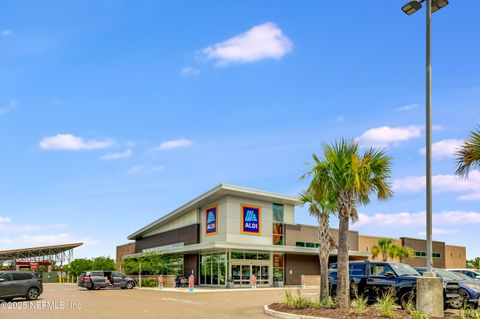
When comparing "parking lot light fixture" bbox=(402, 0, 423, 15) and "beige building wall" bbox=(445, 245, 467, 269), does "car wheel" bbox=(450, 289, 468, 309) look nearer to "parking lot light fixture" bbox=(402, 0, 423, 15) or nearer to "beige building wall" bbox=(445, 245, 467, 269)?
"parking lot light fixture" bbox=(402, 0, 423, 15)

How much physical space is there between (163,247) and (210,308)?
118ft

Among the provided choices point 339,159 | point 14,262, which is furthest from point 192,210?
point 14,262

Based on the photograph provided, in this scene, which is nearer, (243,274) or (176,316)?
(176,316)

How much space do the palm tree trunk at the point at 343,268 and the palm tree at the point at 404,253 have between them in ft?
134

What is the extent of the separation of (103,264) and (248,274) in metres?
28.6

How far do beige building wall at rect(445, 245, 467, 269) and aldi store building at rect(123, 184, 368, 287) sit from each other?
2043 centimetres

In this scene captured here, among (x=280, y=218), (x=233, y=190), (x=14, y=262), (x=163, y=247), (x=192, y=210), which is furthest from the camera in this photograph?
(x=14, y=262)

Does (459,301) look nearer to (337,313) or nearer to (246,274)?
(337,313)

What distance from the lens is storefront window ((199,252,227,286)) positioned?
43188mm

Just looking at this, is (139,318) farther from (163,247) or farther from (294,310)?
(163,247)

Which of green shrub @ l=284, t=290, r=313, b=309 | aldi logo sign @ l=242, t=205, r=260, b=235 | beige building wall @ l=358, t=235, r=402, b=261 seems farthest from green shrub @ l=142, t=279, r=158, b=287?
green shrub @ l=284, t=290, r=313, b=309

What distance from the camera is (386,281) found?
19.6m

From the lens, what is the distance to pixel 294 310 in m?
17.5

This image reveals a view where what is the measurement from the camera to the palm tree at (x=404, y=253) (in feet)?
186
